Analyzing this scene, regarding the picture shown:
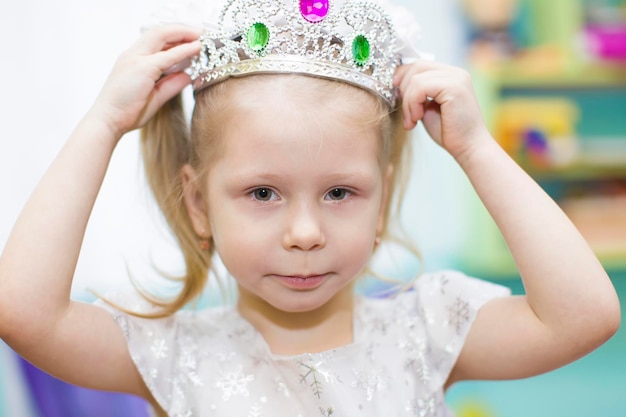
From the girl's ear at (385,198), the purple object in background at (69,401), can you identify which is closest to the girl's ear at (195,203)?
the girl's ear at (385,198)

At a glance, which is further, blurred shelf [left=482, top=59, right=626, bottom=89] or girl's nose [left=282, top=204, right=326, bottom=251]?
blurred shelf [left=482, top=59, right=626, bottom=89]

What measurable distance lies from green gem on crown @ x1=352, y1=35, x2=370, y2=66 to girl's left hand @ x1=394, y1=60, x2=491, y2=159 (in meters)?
0.08

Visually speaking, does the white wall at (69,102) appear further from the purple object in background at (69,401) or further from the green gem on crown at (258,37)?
the green gem on crown at (258,37)

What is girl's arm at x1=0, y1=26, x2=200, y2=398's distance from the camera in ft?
2.99

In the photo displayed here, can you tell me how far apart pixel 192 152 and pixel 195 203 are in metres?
0.07

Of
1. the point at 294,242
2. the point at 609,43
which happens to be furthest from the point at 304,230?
the point at 609,43

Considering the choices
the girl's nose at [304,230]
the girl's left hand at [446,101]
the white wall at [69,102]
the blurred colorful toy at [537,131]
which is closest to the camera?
the girl's nose at [304,230]

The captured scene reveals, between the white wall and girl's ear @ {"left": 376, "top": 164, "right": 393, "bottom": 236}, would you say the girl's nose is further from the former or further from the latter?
the white wall

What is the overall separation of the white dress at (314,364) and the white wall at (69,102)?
3.22ft

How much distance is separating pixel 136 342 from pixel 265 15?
0.45 m

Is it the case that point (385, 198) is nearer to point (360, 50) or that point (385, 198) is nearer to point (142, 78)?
point (360, 50)

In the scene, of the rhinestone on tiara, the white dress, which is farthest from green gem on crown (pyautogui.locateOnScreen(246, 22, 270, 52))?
the white dress

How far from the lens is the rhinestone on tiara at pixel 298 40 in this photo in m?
0.96

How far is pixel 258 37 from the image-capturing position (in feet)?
3.17
